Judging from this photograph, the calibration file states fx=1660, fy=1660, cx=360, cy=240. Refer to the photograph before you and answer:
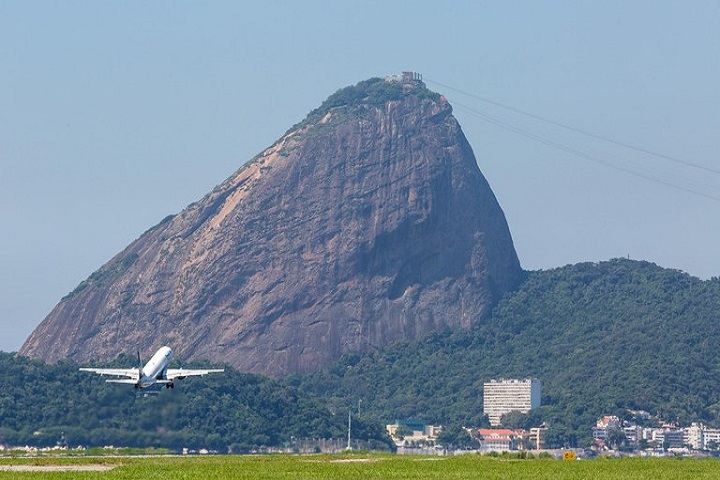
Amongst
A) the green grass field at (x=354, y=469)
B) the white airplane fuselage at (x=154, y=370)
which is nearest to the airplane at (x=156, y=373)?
the white airplane fuselage at (x=154, y=370)

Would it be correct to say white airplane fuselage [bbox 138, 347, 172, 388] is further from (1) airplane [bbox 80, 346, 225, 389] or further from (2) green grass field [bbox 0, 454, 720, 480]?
(2) green grass field [bbox 0, 454, 720, 480]

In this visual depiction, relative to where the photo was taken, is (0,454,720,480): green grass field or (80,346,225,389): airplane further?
(80,346,225,389): airplane

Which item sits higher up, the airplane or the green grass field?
the airplane

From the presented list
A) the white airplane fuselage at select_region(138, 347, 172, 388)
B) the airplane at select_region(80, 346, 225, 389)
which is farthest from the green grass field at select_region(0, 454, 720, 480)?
the white airplane fuselage at select_region(138, 347, 172, 388)

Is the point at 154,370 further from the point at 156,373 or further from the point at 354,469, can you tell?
the point at 354,469

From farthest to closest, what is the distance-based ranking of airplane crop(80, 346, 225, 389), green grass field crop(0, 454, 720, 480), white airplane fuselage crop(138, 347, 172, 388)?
white airplane fuselage crop(138, 347, 172, 388)
airplane crop(80, 346, 225, 389)
green grass field crop(0, 454, 720, 480)

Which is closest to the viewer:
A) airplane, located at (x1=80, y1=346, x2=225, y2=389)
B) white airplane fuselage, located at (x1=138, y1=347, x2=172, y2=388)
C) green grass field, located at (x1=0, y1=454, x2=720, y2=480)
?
green grass field, located at (x1=0, y1=454, x2=720, y2=480)

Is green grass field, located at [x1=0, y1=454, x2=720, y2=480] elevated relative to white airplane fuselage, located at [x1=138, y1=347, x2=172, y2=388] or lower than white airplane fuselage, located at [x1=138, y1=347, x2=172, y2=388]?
lower

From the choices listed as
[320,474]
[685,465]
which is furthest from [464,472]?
[685,465]

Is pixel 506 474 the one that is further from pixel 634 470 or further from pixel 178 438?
pixel 178 438
